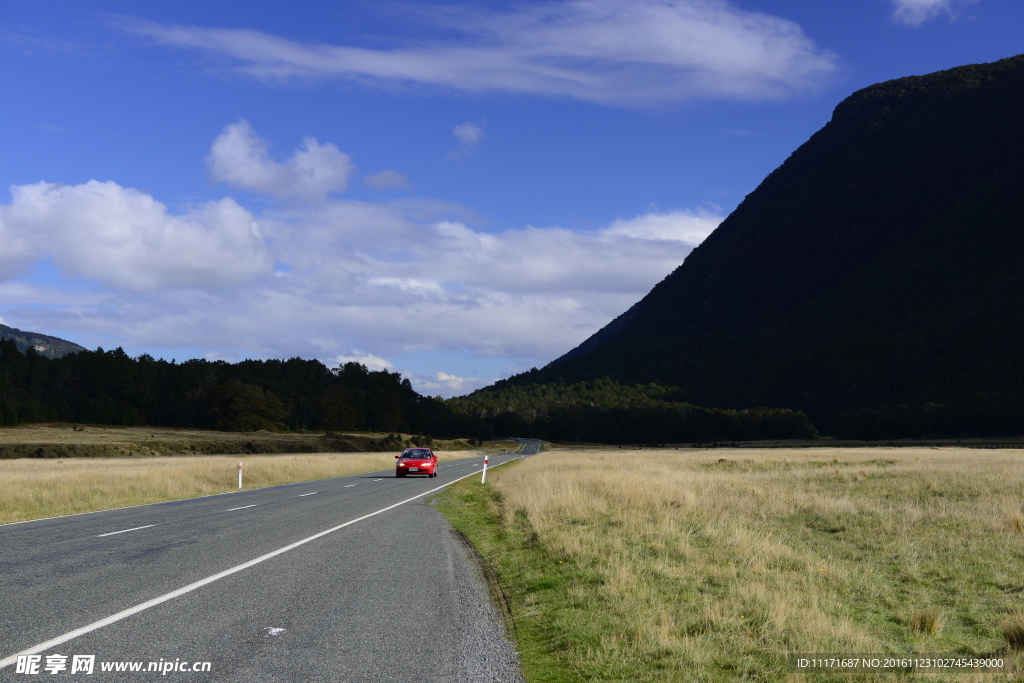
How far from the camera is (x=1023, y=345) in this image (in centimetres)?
16525

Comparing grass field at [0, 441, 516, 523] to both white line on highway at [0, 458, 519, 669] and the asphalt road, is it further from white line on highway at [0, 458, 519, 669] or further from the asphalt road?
white line on highway at [0, 458, 519, 669]

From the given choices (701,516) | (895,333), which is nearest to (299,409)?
(701,516)

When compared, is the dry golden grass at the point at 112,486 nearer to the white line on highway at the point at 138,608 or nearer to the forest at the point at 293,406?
the white line on highway at the point at 138,608

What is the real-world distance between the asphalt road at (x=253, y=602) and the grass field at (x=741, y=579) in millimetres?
848

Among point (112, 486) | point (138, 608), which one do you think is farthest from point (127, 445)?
point (138, 608)

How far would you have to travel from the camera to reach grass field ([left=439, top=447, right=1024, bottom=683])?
6.68 m

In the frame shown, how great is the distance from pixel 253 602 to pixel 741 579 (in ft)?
20.4

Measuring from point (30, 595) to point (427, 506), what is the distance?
1360 centimetres

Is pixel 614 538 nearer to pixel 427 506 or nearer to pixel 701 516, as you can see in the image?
pixel 701 516

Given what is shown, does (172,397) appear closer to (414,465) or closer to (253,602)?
(414,465)

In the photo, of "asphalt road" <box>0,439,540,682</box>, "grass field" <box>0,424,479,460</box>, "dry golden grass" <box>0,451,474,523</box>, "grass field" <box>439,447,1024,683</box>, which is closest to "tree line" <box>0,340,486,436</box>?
"grass field" <box>0,424,479,460</box>

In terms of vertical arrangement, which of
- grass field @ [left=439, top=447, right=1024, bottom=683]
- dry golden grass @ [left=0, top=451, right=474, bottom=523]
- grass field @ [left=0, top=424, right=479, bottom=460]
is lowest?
grass field @ [left=0, top=424, right=479, bottom=460]

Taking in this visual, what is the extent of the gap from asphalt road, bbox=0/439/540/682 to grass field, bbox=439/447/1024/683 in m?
0.85

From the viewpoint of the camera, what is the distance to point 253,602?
8297mm
